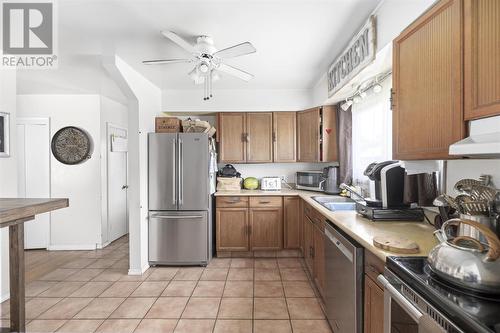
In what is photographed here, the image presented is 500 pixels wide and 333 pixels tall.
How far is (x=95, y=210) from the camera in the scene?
3803 mm

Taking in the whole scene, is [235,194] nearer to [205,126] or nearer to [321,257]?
[205,126]

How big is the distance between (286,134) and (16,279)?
3.26 metres

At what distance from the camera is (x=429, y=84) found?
4.24ft

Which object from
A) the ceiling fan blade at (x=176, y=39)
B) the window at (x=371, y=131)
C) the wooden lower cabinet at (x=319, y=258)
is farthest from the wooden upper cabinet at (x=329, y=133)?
the ceiling fan blade at (x=176, y=39)

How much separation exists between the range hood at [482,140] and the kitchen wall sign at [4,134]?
358 cm

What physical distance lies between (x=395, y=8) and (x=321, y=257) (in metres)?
2.03

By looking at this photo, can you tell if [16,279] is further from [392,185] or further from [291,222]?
[291,222]

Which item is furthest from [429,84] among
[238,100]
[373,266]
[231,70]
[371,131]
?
[238,100]

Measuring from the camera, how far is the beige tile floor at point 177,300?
200 centimetres

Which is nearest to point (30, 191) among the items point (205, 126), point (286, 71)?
point (205, 126)

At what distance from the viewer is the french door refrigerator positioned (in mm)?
3158

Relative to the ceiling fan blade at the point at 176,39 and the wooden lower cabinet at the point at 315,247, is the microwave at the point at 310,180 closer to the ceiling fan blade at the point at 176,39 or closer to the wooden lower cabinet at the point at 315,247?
the wooden lower cabinet at the point at 315,247

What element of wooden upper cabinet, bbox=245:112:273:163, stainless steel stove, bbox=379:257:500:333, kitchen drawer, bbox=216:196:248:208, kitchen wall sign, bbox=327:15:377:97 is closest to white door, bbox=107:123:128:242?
kitchen drawer, bbox=216:196:248:208

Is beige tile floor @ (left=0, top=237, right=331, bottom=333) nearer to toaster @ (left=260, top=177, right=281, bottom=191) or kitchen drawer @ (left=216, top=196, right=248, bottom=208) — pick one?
kitchen drawer @ (left=216, top=196, right=248, bottom=208)
